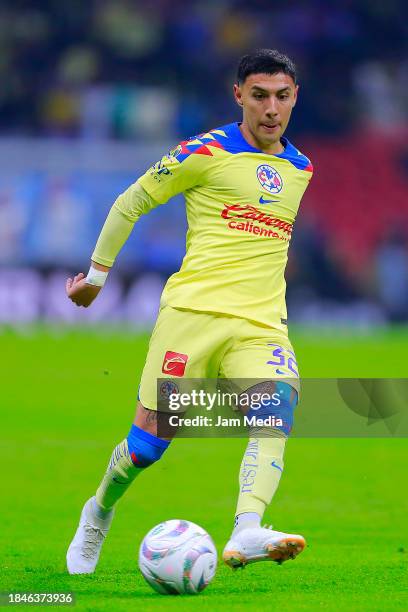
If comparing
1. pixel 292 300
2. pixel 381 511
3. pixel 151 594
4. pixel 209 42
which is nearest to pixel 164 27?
pixel 209 42

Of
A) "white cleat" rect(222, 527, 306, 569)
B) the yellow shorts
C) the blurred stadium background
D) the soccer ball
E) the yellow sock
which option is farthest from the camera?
the blurred stadium background

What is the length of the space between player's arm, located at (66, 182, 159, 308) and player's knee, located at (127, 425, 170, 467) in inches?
27.0

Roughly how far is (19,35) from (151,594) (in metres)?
24.5

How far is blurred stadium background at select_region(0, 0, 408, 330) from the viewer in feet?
78.5

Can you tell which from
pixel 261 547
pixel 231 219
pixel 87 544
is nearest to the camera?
pixel 261 547

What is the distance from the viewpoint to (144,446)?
5875mm

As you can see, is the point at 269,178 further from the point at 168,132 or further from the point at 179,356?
the point at 168,132

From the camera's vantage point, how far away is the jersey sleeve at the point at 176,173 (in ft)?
19.5

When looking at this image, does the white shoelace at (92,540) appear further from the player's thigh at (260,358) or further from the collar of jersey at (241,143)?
the collar of jersey at (241,143)

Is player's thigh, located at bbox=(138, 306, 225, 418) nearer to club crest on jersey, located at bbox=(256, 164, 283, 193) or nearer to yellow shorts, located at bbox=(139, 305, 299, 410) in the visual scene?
yellow shorts, located at bbox=(139, 305, 299, 410)

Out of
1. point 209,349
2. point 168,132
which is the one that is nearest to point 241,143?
point 209,349

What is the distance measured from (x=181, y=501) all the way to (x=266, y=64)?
3550 millimetres

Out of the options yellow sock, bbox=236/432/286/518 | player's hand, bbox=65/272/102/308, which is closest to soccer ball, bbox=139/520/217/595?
yellow sock, bbox=236/432/286/518

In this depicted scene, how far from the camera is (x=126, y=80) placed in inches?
1080
